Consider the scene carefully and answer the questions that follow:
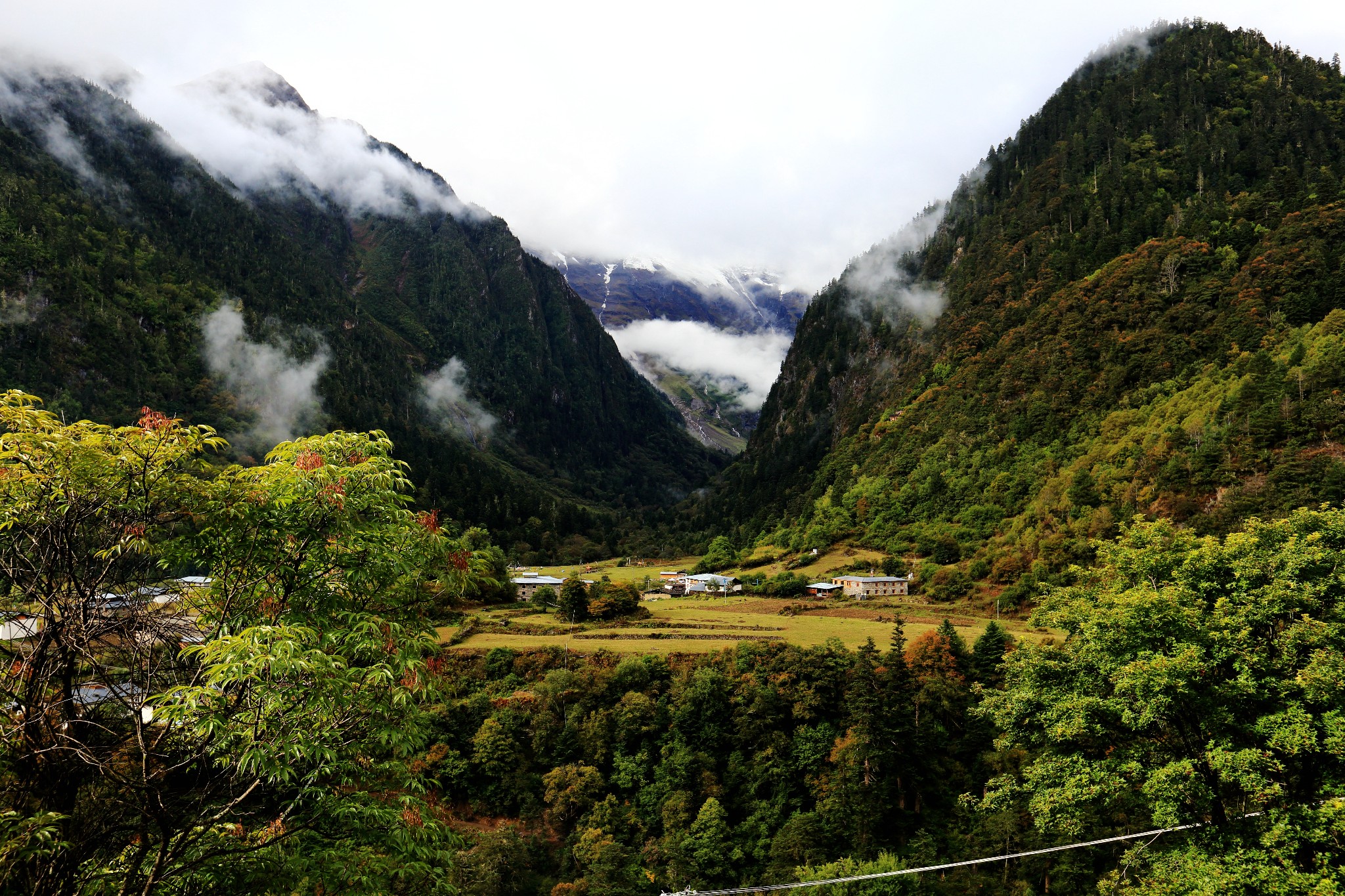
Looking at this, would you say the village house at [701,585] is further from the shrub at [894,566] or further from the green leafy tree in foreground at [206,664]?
the green leafy tree in foreground at [206,664]

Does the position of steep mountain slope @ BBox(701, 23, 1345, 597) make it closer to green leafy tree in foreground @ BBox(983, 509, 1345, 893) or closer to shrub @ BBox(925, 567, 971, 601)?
shrub @ BBox(925, 567, 971, 601)

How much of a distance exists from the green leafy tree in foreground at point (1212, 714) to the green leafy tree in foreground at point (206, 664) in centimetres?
1401

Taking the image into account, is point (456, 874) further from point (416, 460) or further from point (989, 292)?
point (416, 460)

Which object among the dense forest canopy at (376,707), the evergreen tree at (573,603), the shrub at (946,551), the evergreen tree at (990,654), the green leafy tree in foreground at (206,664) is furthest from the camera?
the shrub at (946,551)

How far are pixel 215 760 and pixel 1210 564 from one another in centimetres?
2021

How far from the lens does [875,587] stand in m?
66.2

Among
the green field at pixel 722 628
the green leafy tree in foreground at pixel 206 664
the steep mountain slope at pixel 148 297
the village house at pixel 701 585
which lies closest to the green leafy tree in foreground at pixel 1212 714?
the green leafy tree in foreground at pixel 206 664

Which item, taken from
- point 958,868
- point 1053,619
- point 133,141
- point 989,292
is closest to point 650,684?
point 958,868

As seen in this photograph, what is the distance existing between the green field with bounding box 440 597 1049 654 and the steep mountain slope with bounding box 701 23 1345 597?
1138cm

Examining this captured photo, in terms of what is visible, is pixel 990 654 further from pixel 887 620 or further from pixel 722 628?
pixel 722 628

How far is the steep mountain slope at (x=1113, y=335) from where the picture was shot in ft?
171

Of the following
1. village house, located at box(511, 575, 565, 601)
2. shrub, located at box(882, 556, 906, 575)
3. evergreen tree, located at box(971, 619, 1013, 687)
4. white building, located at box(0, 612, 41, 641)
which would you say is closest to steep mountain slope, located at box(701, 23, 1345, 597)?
shrub, located at box(882, 556, 906, 575)

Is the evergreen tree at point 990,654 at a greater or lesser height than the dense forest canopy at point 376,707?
lesser

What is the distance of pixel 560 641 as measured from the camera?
4906 cm
